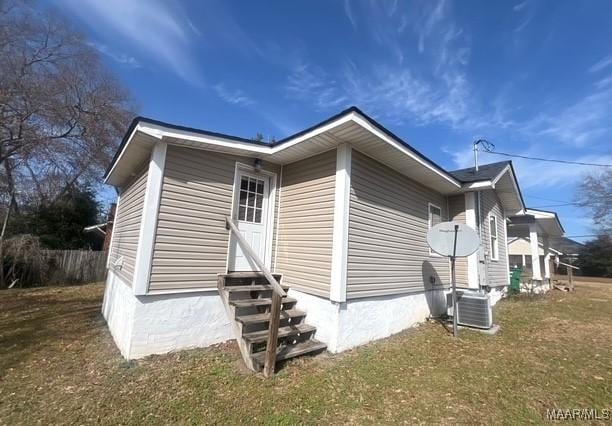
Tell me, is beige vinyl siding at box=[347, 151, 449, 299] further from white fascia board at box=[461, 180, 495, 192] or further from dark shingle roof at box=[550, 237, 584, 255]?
dark shingle roof at box=[550, 237, 584, 255]

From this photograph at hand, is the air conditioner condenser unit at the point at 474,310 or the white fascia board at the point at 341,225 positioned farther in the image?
the air conditioner condenser unit at the point at 474,310

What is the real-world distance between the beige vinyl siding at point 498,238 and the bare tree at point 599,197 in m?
25.1

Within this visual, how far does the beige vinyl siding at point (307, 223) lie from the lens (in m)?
5.04

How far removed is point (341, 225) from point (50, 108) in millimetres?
15818

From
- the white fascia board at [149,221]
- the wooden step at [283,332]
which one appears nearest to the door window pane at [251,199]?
the white fascia board at [149,221]

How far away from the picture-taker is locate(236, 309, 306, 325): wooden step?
418cm

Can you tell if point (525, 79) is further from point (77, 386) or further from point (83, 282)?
point (83, 282)

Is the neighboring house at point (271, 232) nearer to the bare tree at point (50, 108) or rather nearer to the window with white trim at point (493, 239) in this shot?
the window with white trim at point (493, 239)

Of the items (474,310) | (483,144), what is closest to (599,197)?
(483,144)

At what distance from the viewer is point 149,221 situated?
14.5 feet

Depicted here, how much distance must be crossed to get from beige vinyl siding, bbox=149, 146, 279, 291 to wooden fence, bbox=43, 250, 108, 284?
440 inches

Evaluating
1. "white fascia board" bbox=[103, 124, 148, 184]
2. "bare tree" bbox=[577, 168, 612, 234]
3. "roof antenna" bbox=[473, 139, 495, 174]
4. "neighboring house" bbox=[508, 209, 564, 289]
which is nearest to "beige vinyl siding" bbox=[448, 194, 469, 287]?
"roof antenna" bbox=[473, 139, 495, 174]

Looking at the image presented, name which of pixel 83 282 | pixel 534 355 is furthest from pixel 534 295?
pixel 83 282

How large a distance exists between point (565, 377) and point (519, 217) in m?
11.0
